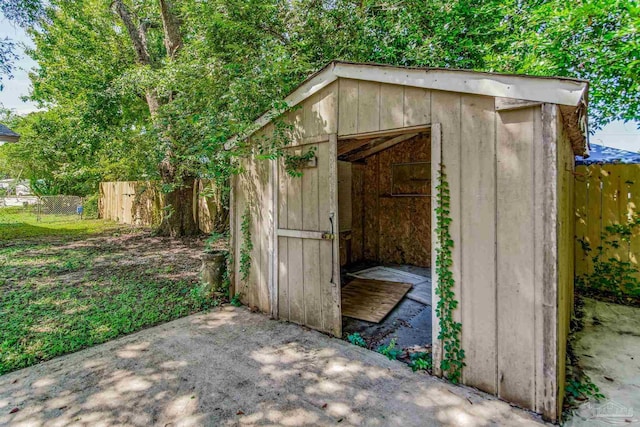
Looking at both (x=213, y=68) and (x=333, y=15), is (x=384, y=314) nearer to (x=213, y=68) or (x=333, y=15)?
(x=213, y=68)

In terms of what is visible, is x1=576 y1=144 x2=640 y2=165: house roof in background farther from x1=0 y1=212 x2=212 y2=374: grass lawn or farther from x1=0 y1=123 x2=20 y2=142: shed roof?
x1=0 y1=123 x2=20 y2=142: shed roof

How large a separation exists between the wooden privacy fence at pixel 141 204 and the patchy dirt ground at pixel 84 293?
1791 millimetres

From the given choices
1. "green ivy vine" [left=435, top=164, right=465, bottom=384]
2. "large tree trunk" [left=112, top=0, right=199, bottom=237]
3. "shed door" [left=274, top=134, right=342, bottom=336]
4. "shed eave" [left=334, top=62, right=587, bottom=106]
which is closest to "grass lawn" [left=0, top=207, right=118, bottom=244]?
"large tree trunk" [left=112, top=0, right=199, bottom=237]

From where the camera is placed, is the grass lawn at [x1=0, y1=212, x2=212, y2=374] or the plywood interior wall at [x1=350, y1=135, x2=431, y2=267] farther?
the plywood interior wall at [x1=350, y1=135, x2=431, y2=267]

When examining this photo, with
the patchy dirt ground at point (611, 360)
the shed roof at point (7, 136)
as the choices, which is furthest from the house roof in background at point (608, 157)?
the shed roof at point (7, 136)

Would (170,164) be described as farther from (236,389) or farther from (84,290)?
(236,389)

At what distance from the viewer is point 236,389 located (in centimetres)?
235

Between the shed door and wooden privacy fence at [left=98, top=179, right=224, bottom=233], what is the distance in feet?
16.9

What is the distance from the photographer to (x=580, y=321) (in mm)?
3682

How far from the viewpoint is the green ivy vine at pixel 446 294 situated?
7.79 ft

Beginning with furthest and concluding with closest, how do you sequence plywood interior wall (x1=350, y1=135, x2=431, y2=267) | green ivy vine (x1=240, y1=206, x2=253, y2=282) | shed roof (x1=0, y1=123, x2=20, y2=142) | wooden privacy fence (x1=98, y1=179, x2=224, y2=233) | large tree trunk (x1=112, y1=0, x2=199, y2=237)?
wooden privacy fence (x1=98, y1=179, x2=224, y2=233) < large tree trunk (x1=112, y1=0, x2=199, y2=237) < shed roof (x1=0, y1=123, x2=20, y2=142) < plywood interior wall (x1=350, y1=135, x2=431, y2=267) < green ivy vine (x1=240, y1=206, x2=253, y2=282)

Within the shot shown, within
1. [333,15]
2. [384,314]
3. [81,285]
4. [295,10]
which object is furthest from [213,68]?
[384,314]

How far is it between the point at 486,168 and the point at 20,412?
3475 mm

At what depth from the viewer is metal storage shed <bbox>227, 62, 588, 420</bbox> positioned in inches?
79.4
